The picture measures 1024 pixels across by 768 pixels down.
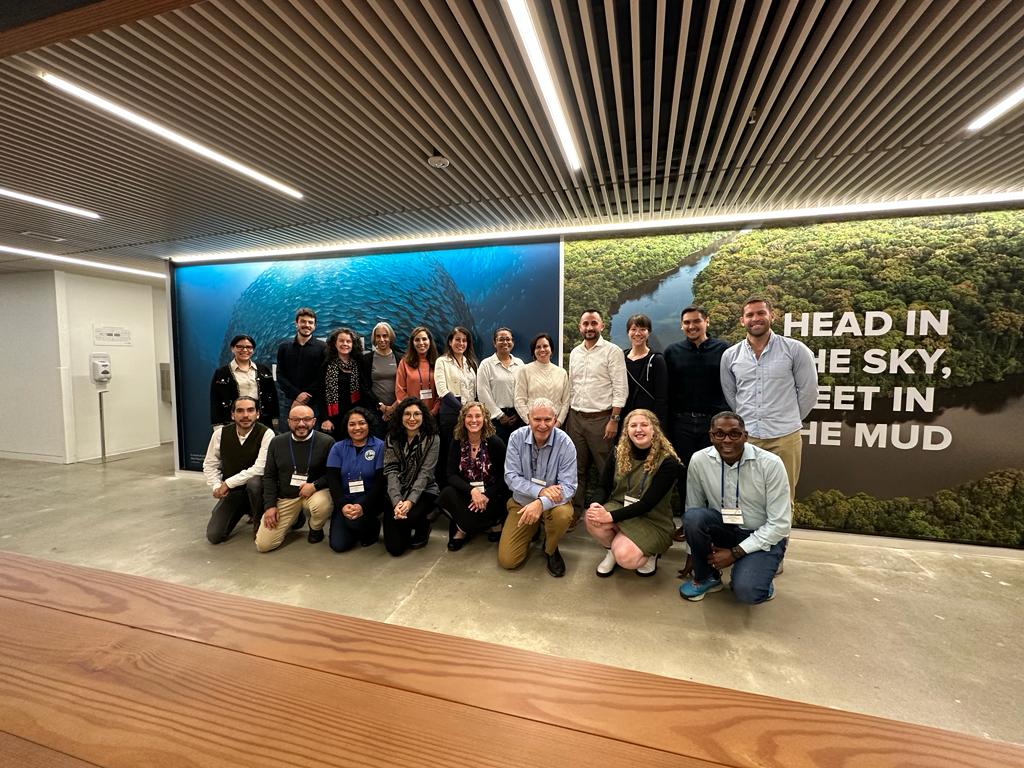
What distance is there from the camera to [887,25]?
183cm

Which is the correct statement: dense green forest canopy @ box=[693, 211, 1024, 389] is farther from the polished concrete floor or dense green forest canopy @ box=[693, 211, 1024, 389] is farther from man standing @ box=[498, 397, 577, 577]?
man standing @ box=[498, 397, 577, 577]

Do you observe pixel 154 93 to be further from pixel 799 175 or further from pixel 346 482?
pixel 799 175

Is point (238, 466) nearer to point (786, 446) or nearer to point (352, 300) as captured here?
point (352, 300)

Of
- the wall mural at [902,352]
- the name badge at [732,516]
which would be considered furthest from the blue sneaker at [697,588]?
the wall mural at [902,352]

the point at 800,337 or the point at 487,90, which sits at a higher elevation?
the point at 487,90

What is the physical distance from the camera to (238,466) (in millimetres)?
3955

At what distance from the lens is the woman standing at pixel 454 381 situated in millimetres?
4172

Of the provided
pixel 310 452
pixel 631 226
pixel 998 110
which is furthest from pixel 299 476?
pixel 998 110

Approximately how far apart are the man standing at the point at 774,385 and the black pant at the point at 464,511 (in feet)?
6.97

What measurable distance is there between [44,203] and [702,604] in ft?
Result: 19.7

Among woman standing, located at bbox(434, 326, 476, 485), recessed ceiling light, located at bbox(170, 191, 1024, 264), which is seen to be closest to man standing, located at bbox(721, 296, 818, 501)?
recessed ceiling light, located at bbox(170, 191, 1024, 264)

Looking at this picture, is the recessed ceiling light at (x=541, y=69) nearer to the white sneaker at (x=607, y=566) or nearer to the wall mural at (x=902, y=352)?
the wall mural at (x=902, y=352)

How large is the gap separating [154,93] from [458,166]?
1661mm

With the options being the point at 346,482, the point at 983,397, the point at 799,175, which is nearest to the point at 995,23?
the point at 799,175
